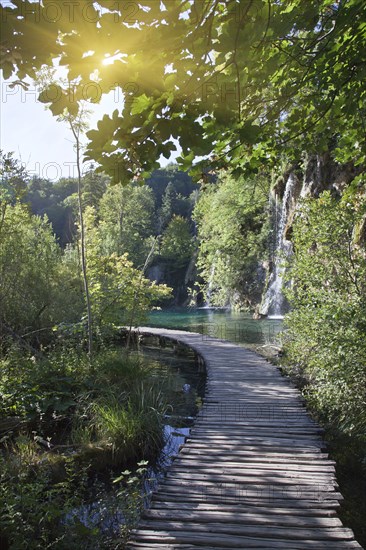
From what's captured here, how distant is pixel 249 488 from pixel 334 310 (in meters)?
2.69

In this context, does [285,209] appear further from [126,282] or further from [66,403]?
[66,403]

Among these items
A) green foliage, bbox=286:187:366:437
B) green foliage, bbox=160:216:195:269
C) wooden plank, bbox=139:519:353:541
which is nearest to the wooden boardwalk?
wooden plank, bbox=139:519:353:541

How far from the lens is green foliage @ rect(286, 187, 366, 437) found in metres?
5.07

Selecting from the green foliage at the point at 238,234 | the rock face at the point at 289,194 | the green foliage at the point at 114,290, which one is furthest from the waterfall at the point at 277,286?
the green foliage at the point at 114,290

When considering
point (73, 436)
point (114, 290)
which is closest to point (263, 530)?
point (73, 436)

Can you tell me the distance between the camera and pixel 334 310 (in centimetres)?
532

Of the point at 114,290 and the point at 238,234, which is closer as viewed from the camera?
the point at 114,290

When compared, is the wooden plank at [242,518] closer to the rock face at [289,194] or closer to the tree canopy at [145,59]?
the tree canopy at [145,59]

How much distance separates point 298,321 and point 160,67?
5.33 metres

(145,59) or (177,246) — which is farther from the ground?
(177,246)

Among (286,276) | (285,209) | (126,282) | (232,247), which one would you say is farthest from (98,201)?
(286,276)

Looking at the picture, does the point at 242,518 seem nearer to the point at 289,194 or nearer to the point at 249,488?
the point at 249,488

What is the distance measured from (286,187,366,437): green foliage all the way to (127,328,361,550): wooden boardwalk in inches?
21.5

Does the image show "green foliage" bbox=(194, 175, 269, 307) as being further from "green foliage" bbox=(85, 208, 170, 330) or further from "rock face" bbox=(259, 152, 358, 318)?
"green foliage" bbox=(85, 208, 170, 330)
